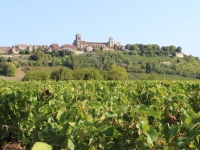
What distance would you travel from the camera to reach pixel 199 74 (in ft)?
354

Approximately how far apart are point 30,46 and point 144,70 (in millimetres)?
79332

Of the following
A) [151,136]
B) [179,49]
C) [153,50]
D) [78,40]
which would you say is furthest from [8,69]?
[78,40]

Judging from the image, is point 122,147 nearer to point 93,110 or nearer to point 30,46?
point 93,110

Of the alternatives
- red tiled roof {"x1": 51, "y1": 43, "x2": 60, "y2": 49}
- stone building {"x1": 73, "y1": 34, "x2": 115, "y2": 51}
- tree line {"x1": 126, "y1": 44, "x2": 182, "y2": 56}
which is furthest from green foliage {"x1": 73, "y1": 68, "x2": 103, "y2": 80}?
stone building {"x1": 73, "y1": 34, "x2": 115, "y2": 51}

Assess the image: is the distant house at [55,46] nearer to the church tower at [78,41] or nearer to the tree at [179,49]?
the church tower at [78,41]

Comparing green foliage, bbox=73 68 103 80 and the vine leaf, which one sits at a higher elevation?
the vine leaf

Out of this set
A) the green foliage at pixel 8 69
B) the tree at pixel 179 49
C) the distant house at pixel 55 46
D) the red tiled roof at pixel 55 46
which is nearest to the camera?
the green foliage at pixel 8 69

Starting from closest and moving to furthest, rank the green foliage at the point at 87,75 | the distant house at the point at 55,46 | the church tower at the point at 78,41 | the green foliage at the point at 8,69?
the green foliage at the point at 87,75 < the green foliage at the point at 8,69 < the distant house at the point at 55,46 < the church tower at the point at 78,41

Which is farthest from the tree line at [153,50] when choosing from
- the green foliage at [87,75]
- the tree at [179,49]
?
the green foliage at [87,75]

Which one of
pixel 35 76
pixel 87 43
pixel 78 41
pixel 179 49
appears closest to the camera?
pixel 35 76

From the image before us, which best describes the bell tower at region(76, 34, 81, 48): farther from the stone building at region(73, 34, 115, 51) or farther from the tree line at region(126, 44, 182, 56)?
the tree line at region(126, 44, 182, 56)

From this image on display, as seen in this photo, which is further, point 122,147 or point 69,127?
point 69,127

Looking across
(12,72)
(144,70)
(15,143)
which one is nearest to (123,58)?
(144,70)

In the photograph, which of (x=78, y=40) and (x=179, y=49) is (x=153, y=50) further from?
(x=78, y=40)
